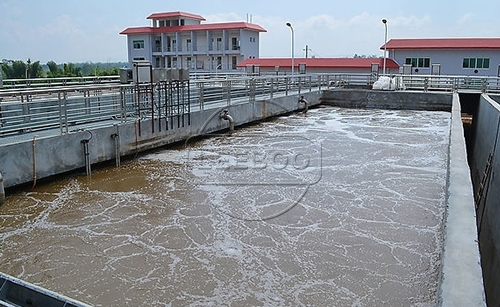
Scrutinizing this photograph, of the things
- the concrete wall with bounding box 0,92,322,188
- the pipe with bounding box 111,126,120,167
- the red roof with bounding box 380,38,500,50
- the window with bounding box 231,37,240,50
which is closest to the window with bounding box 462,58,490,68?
the red roof with bounding box 380,38,500,50

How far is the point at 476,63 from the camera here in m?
33.1

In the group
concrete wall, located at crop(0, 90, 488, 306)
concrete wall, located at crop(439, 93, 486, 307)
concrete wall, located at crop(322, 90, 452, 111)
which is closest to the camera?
concrete wall, located at crop(439, 93, 486, 307)

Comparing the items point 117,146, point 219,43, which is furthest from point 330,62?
point 117,146

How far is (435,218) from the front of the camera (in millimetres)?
6980

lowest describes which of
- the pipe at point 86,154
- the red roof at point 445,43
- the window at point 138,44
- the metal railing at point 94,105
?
the pipe at point 86,154

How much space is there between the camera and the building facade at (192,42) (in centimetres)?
4184

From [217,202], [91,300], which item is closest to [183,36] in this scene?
[217,202]

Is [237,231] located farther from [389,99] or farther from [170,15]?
[170,15]

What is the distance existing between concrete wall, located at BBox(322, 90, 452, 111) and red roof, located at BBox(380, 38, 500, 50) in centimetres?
1394

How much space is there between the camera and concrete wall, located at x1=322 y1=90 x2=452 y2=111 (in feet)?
69.6

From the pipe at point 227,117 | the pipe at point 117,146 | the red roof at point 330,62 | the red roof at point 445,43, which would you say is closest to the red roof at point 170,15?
the red roof at point 330,62

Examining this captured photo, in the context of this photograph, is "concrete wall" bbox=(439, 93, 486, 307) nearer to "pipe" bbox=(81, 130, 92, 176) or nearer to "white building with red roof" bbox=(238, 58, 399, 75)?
"pipe" bbox=(81, 130, 92, 176)

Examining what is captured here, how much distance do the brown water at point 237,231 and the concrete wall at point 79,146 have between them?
1.02ft

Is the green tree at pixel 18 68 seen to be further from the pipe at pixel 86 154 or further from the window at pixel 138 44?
the pipe at pixel 86 154
